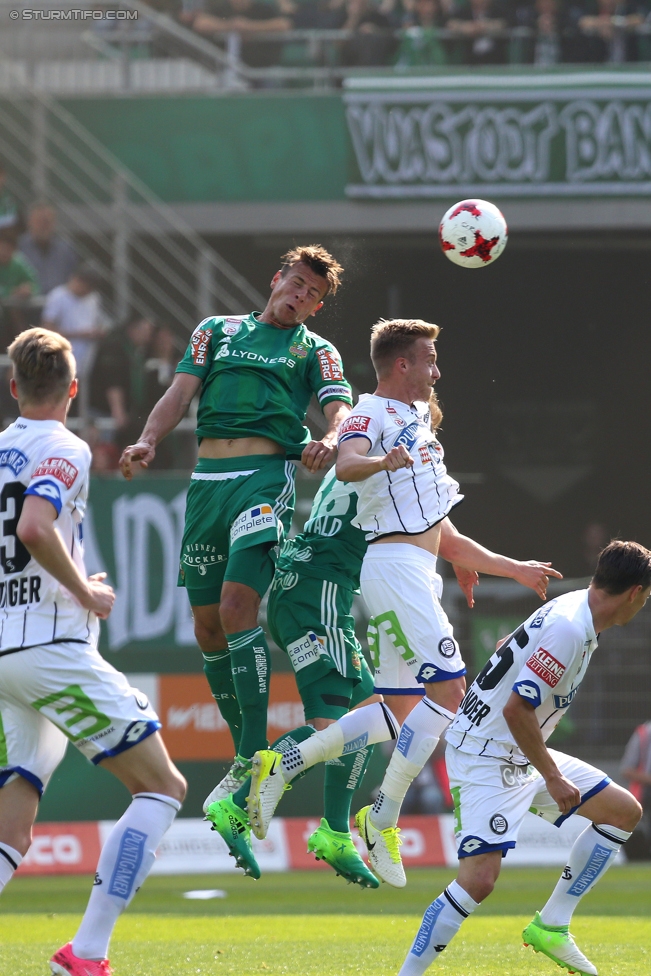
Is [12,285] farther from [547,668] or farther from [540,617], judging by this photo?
[547,668]

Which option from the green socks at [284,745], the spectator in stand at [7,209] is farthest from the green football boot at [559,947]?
the spectator in stand at [7,209]

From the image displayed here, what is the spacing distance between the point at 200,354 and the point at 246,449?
56 cm

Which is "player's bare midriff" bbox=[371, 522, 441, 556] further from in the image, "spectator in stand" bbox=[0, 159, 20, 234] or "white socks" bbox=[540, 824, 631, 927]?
"spectator in stand" bbox=[0, 159, 20, 234]

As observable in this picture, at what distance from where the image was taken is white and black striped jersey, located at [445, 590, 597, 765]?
5340 mm

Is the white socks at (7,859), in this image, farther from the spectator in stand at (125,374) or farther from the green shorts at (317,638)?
the spectator in stand at (125,374)

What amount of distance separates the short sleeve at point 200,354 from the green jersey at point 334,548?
0.95 meters

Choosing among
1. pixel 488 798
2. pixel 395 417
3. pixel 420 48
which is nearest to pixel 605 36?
pixel 420 48

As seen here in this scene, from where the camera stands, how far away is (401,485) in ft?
22.1

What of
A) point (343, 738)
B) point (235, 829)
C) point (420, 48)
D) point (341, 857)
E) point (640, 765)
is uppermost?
point (420, 48)

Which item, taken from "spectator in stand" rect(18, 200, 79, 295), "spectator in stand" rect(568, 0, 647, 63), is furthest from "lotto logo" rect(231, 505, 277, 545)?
"spectator in stand" rect(568, 0, 647, 63)

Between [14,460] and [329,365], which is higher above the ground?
[329,365]

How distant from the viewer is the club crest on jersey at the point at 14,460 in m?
5.02

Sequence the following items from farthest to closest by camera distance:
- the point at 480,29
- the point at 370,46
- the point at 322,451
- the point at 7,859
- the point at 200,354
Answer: the point at 480,29
the point at 370,46
the point at 200,354
the point at 322,451
the point at 7,859

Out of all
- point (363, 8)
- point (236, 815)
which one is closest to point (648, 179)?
point (363, 8)
